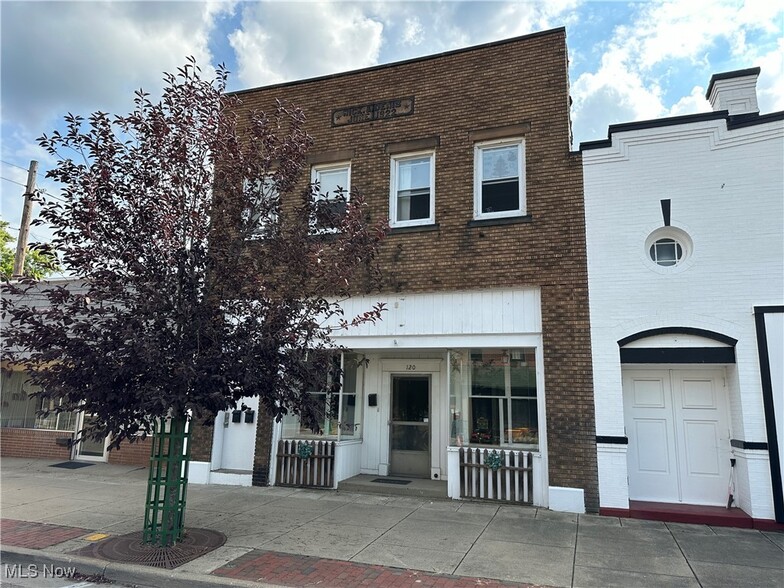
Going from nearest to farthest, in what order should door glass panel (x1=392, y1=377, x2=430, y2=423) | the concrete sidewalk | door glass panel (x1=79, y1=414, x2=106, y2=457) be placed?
the concrete sidewalk → door glass panel (x1=392, y1=377, x2=430, y2=423) → door glass panel (x1=79, y1=414, x2=106, y2=457)

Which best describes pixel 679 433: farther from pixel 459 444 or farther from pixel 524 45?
pixel 524 45

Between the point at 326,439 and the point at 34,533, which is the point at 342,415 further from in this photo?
the point at 34,533

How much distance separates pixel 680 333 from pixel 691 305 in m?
0.48

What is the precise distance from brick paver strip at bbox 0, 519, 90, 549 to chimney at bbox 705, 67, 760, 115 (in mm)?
11986

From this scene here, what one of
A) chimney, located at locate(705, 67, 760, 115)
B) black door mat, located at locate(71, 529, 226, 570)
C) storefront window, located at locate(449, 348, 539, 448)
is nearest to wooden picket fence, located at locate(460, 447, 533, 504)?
storefront window, located at locate(449, 348, 539, 448)

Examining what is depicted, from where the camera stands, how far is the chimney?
8695 mm

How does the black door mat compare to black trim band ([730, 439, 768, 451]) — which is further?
black trim band ([730, 439, 768, 451])

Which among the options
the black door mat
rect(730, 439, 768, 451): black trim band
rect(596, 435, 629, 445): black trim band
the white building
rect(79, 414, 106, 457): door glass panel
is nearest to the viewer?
the black door mat

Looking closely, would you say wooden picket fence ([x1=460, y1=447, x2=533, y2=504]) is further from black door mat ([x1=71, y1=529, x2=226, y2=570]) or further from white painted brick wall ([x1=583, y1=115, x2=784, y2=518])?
black door mat ([x1=71, y1=529, x2=226, y2=570])

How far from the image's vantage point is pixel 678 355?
8094 millimetres

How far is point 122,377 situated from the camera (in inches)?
232

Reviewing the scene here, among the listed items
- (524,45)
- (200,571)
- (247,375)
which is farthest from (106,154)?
(524,45)

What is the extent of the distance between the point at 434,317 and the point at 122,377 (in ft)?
17.5

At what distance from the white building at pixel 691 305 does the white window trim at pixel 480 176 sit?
126cm
